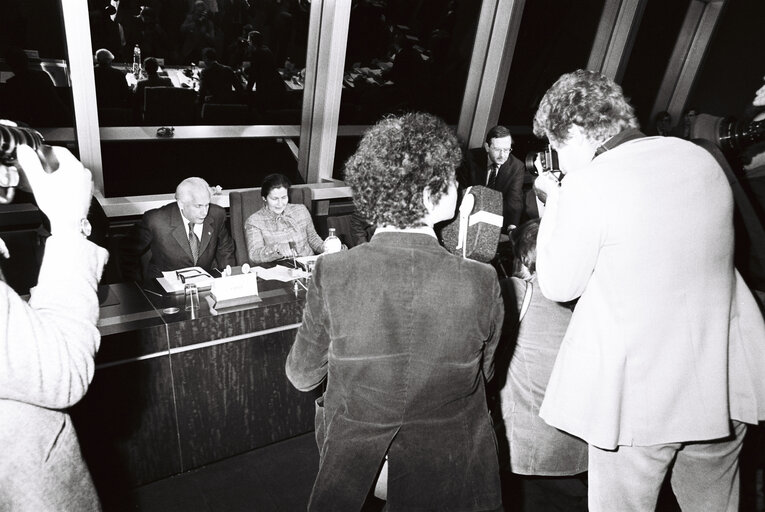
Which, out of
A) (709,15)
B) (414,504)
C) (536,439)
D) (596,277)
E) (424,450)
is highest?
(709,15)

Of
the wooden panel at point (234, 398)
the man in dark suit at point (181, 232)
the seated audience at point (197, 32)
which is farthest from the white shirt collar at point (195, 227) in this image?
the seated audience at point (197, 32)

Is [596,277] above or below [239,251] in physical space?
above

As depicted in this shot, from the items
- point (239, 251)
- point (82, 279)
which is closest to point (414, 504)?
point (82, 279)

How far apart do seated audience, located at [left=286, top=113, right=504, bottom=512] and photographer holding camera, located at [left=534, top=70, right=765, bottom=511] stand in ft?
0.82

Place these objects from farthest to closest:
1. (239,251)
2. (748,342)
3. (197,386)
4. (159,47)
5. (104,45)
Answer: (159,47)
(104,45)
(239,251)
(197,386)
(748,342)

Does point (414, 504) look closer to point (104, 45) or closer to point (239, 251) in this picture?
point (239, 251)

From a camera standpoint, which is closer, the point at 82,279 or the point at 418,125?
the point at 82,279

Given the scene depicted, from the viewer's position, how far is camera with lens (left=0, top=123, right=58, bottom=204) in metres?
0.97

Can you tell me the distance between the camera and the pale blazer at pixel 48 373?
0.81 m

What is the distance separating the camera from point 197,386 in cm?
229

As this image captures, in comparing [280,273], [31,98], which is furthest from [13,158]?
[31,98]

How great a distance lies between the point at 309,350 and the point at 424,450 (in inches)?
14.1

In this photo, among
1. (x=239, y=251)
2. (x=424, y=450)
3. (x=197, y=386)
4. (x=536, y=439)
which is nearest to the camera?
(x=424, y=450)

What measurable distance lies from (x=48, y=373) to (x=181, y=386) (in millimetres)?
1512
